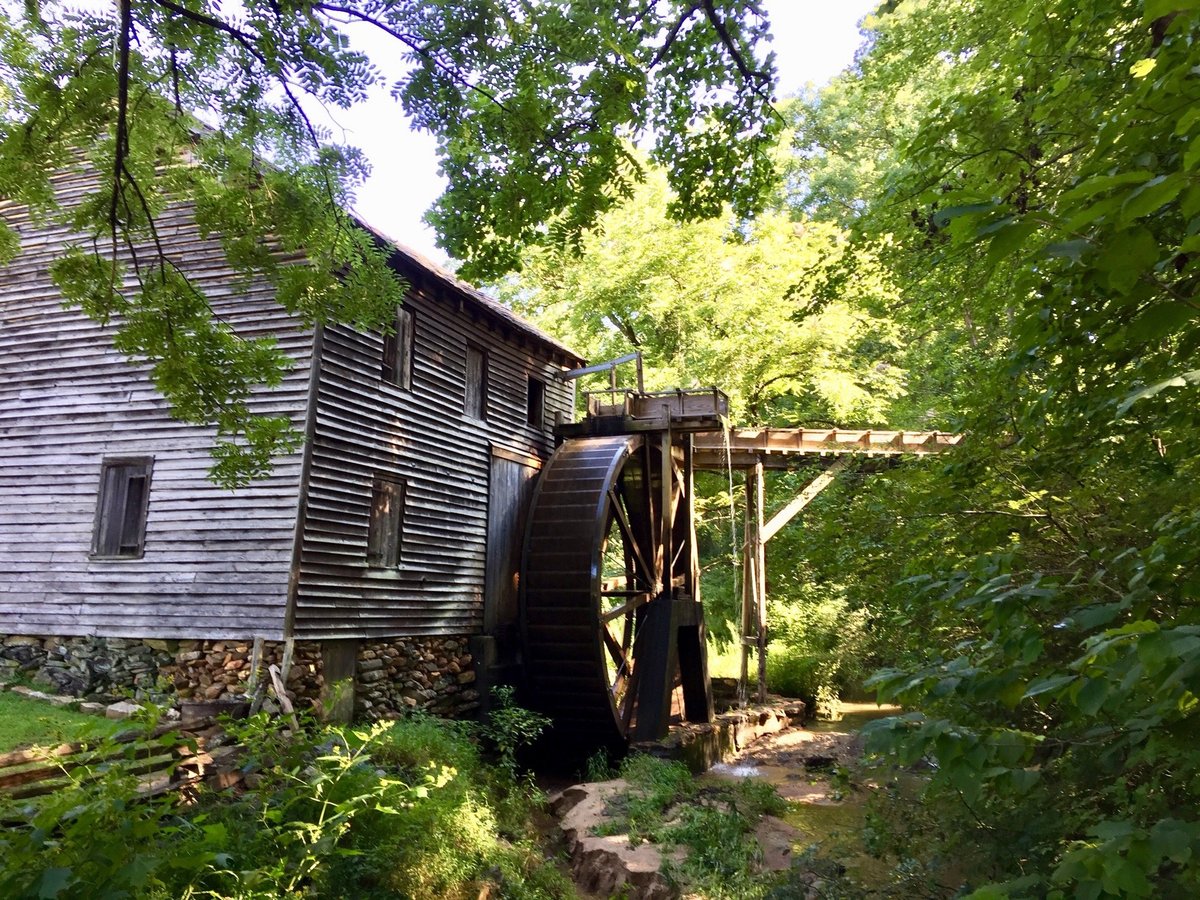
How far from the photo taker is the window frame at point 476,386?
38.4ft

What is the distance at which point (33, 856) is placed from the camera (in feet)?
10.1

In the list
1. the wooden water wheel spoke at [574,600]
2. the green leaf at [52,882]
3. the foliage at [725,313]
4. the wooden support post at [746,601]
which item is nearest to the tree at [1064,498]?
the green leaf at [52,882]

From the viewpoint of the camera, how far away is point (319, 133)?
4492 millimetres

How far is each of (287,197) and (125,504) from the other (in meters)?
5.98

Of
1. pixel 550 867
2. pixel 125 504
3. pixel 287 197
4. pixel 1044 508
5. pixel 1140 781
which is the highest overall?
pixel 287 197

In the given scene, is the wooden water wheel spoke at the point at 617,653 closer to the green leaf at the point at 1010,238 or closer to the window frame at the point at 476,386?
the window frame at the point at 476,386

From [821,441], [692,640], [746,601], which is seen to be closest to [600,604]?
[692,640]

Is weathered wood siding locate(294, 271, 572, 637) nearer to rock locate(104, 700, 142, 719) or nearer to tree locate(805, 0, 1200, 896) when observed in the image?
rock locate(104, 700, 142, 719)

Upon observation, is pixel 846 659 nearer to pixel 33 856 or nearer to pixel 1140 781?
pixel 1140 781

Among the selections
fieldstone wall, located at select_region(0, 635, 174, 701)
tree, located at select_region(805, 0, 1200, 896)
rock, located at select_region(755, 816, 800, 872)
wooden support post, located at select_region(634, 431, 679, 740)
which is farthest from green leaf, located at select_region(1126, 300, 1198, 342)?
wooden support post, located at select_region(634, 431, 679, 740)

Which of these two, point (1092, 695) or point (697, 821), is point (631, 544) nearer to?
point (697, 821)

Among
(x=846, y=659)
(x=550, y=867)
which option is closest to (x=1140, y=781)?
(x=550, y=867)

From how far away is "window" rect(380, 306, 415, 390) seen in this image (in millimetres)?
10148

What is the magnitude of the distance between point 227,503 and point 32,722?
2558 mm
